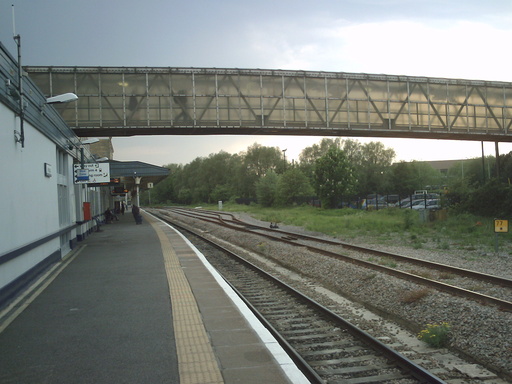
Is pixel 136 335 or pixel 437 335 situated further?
pixel 437 335

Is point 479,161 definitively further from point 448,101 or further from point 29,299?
point 29,299

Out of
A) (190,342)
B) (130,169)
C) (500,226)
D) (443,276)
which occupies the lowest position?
(443,276)

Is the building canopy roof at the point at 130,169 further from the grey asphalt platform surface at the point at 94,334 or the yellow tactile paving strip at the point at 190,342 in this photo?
the yellow tactile paving strip at the point at 190,342

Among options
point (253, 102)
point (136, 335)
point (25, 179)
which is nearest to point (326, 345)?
point (136, 335)

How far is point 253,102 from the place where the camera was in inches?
875

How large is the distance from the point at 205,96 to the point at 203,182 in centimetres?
10237

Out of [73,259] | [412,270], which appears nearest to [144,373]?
[412,270]

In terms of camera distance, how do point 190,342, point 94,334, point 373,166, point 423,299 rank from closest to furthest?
point 190,342 → point 94,334 → point 423,299 → point 373,166

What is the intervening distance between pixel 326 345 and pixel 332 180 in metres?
45.7

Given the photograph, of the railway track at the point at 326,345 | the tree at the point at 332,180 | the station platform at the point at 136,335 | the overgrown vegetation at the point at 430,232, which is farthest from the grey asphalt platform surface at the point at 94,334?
the tree at the point at 332,180

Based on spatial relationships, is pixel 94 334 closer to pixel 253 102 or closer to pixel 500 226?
Answer: pixel 500 226

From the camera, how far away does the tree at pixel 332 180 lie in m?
51.2

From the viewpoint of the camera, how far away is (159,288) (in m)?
9.34

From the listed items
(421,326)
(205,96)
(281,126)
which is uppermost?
(205,96)
